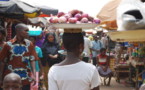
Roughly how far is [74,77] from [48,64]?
21.7 ft

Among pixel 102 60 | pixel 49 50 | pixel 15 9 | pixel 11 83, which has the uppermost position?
pixel 15 9

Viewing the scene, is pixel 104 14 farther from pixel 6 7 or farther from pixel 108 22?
pixel 6 7

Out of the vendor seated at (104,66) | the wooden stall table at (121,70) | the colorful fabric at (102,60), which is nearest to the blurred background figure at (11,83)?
the vendor seated at (104,66)

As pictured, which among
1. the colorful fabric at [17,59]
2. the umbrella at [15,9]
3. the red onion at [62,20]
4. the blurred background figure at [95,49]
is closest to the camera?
the red onion at [62,20]

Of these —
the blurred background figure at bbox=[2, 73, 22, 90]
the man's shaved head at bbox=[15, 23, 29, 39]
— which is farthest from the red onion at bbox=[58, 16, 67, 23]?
the man's shaved head at bbox=[15, 23, 29, 39]

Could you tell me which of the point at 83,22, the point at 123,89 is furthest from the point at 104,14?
the point at 123,89

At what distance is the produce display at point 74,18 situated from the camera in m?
3.80

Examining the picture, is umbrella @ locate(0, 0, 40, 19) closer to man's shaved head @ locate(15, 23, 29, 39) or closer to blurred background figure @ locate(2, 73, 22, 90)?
man's shaved head @ locate(15, 23, 29, 39)

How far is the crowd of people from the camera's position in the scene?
3473mm

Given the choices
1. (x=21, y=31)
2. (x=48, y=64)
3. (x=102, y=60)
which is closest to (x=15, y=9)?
(x=21, y=31)

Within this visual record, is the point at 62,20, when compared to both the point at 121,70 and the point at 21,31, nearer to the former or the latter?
the point at 21,31

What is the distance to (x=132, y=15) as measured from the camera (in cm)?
317

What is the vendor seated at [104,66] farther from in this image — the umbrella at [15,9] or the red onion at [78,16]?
the red onion at [78,16]

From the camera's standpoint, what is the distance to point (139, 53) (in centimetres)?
1006
